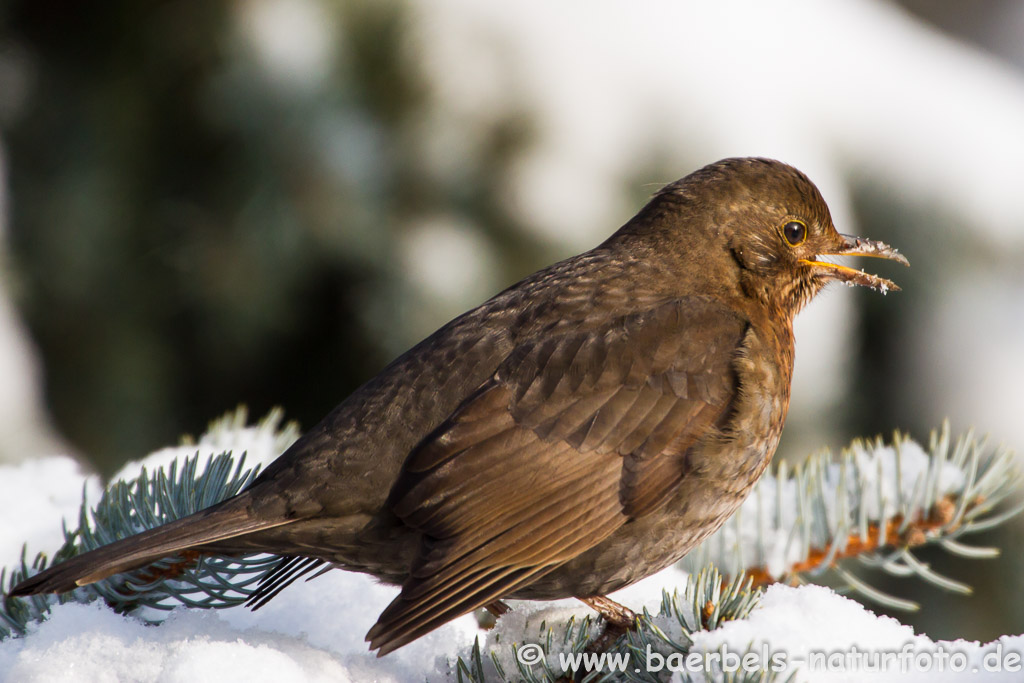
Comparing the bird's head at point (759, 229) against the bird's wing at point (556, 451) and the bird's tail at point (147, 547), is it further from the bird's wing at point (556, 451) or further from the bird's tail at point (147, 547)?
the bird's tail at point (147, 547)

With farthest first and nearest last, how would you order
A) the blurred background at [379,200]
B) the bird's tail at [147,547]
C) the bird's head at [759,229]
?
the blurred background at [379,200]
the bird's head at [759,229]
the bird's tail at [147,547]

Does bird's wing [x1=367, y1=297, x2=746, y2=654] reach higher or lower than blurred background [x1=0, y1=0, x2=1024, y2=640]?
lower

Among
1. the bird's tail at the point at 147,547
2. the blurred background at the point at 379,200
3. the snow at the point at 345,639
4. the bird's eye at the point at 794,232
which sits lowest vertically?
the snow at the point at 345,639

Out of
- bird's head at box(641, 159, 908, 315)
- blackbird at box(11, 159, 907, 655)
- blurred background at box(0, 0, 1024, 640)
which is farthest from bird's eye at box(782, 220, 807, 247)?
blurred background at box(0, 0, 1024, 640)

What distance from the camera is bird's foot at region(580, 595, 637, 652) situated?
2021 millimetres

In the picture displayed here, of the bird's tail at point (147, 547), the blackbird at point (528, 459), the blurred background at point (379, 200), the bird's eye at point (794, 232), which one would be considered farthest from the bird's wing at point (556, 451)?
the blurred background at point (379, 200)

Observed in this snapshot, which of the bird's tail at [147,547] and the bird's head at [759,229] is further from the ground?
the bird's head at [759,229]

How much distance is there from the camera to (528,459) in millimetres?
2275

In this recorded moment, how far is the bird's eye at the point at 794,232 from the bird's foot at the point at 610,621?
121 centimetres

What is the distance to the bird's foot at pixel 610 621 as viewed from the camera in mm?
2021

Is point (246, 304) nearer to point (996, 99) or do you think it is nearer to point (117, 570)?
point (117, 570)

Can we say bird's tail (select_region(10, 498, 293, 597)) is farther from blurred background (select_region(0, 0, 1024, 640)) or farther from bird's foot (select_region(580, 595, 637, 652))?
blurred background (select_region(0, 0, 1024, 640))

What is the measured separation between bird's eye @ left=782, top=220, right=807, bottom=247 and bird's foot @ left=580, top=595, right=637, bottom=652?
3.98 ft

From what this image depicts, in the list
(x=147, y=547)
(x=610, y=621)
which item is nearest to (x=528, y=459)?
(x=610, y=621)
